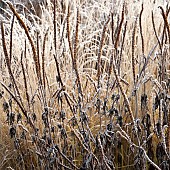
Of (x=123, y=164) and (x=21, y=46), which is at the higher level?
(x=21, y=46)

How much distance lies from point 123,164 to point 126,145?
9cm

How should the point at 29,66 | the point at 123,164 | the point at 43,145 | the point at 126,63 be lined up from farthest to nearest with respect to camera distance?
the point at 126,63
the point at 29,66
the point at 123,164
the point at 43,145

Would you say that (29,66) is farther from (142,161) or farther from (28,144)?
(142,161)

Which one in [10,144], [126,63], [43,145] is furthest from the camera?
[126,63]

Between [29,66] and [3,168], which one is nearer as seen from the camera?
[3,168]

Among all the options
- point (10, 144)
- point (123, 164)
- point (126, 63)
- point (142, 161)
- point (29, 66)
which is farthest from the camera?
point (126, 63)

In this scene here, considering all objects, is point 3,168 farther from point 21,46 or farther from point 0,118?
point 21,46

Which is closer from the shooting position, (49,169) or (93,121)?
(49,169)

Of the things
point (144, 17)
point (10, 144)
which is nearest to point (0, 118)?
point (10, 144)

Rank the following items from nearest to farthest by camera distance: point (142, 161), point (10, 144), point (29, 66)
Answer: point (142, 161) → point (10, 144) → point (29, 66)

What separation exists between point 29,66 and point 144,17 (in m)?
0.88

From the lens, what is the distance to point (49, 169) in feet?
4.94

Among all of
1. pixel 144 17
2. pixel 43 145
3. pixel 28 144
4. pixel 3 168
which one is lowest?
pixel 3 168

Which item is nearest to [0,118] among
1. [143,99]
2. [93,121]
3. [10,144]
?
[10,144]
